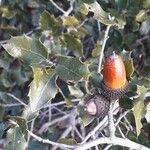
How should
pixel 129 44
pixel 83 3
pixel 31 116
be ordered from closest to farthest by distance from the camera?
pixel 31 116 → pixel 83 3 → pixel 129 44

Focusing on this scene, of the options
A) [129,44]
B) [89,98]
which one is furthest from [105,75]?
[129,44]

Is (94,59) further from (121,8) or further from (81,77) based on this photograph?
(81,77)

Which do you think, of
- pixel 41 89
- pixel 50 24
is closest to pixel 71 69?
pixel 41 89

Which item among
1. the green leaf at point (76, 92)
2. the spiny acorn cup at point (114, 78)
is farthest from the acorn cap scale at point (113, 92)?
the green leaf at point (76, 92)

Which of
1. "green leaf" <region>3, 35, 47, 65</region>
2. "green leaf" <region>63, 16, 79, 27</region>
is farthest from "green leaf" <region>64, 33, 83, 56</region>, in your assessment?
"green leaf" <region>3, 35, 47, 65</region>

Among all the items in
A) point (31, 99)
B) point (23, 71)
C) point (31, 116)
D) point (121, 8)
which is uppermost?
point (121, 8)

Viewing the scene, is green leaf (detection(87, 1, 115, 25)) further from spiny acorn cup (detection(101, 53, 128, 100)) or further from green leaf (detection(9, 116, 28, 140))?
green leaf (detection(9, 116, 28, 140))
